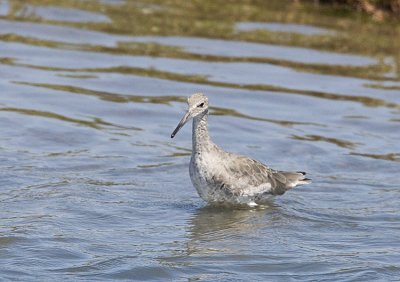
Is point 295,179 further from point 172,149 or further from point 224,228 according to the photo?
point 172,149

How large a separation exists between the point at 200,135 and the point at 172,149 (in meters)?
3.24

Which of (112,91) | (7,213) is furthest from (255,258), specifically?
(112,91)

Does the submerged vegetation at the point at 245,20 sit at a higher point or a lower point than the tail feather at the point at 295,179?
higher

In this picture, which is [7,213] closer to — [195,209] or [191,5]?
[195,209]

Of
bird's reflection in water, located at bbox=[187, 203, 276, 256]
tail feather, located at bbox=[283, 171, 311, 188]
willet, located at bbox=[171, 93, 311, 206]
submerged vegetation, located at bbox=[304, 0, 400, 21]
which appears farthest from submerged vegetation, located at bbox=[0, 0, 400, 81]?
bird's reflection in water, located at bbox=[187, 203, 276, 256]

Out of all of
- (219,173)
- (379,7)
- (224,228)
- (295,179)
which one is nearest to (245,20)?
(379,7)

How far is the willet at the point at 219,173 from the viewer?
10961 millimetres

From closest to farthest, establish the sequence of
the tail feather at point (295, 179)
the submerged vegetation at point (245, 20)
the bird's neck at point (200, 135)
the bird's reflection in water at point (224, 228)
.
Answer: the bird's reflection in water at point (224, 228) < the bird's neck at point (200, 135) < the tail feather at point (295, 179) < the submerged vegetation at point (245, 20)

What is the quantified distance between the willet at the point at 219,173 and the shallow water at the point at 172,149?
29cm

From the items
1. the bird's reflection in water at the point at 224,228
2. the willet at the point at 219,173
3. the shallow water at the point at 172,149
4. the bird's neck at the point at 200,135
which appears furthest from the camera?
the bird's neck at the point at 200,135

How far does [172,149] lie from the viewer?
1434cm

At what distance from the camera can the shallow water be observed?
930 cm

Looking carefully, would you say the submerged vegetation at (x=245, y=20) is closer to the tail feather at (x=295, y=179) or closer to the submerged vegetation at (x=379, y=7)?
the submerged vegetation at (x=379, y=7)

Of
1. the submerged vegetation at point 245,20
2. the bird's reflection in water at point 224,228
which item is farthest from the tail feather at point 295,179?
the submerged vegetation at point 245,20
